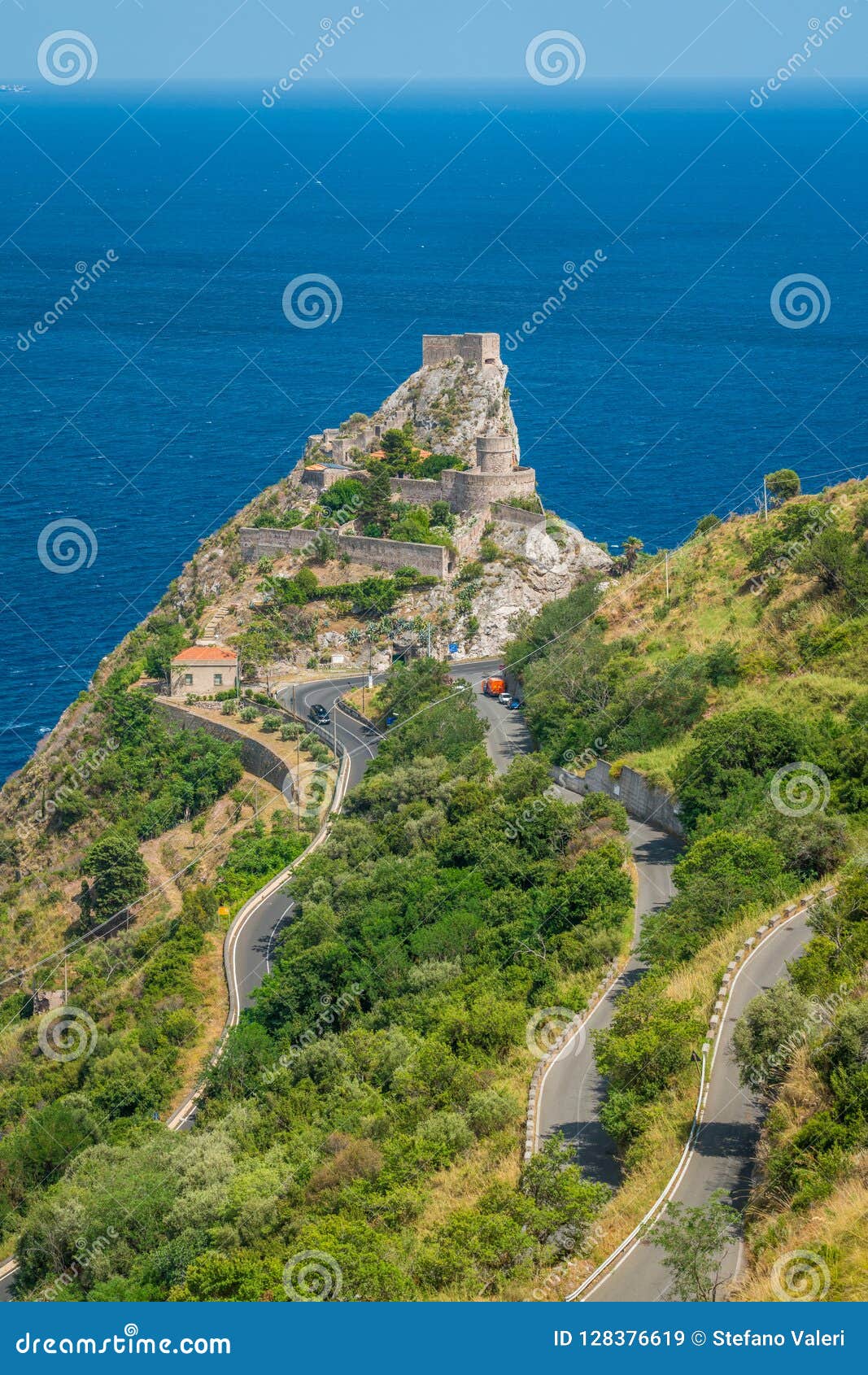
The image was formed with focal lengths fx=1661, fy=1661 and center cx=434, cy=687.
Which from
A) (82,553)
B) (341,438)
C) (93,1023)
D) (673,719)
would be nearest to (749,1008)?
(673,719)

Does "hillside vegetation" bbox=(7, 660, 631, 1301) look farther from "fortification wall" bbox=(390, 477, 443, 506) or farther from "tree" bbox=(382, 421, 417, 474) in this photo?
"tree" bbox=(382, 421, 417, 474)

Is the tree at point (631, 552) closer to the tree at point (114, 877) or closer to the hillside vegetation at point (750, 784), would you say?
the hillside vegetation at point (750, 784)

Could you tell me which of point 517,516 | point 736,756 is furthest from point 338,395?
point 736,756

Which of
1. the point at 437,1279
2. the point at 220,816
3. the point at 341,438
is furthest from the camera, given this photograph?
the point at 341,438

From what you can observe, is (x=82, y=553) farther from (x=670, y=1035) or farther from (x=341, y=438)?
(x=670, y=1035)

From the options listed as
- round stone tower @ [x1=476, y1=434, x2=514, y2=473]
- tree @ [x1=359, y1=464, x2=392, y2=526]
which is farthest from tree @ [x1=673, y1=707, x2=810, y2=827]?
round stone tower @ [x1=476, y1=434, x2=514, y2=473]

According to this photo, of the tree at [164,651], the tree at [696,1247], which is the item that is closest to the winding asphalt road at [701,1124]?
the tree at [696,1247]
